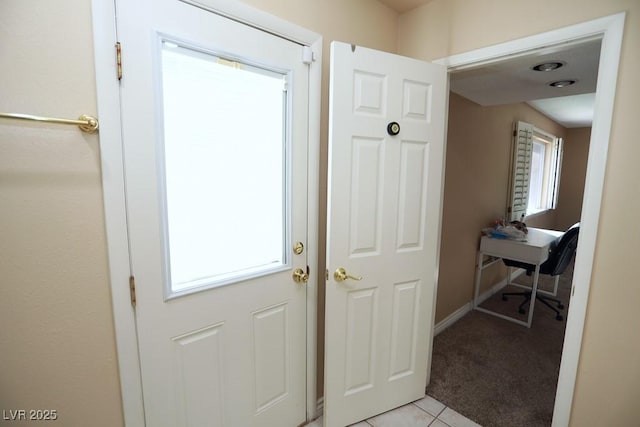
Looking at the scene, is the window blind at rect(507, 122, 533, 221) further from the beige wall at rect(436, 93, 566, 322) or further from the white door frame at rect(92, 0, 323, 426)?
the white door frame at rect(92, 0, 323, 426)

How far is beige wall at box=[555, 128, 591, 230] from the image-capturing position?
18.3 ft

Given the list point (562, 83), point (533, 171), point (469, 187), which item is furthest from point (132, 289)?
point (533, 171)

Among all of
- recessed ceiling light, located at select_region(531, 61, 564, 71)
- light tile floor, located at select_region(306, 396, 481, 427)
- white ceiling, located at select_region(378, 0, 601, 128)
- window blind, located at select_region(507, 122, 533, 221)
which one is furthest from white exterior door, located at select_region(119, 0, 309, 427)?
window blind, located at select_region(507, 122, 533, 221)

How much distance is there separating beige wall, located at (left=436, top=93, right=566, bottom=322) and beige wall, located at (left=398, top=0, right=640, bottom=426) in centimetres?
123

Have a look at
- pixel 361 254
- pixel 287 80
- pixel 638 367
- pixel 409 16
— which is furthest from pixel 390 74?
pixel 638 367

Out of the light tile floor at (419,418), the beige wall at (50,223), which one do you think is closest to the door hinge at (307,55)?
the beige wall at (50,223)

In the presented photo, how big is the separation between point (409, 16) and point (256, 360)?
7.21 ft

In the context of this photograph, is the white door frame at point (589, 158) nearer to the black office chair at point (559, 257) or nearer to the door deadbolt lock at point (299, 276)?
the door deadbolt lock at point (299, 276)

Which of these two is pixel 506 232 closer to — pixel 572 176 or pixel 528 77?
pixel 528 77

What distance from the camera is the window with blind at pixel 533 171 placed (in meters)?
3.68

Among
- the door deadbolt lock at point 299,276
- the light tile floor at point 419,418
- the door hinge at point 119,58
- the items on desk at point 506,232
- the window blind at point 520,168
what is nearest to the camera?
the door hinge at point 119,58

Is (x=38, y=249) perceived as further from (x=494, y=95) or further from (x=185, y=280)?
(x=494, y=95)

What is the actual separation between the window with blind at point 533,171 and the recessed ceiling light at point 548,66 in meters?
1.83

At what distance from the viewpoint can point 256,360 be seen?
1.44m
